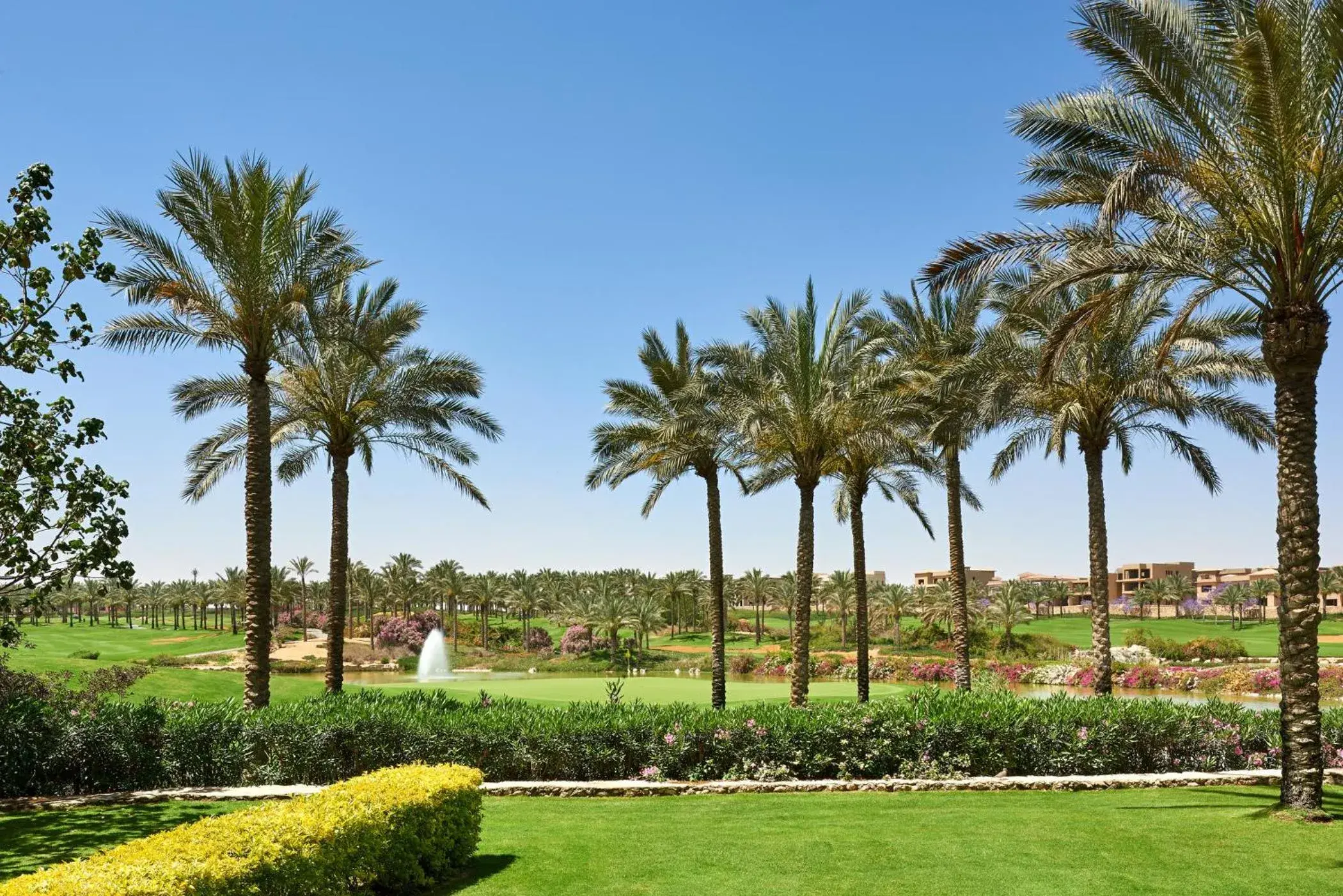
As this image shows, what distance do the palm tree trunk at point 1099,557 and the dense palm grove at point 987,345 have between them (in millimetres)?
63

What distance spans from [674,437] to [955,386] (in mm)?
7124

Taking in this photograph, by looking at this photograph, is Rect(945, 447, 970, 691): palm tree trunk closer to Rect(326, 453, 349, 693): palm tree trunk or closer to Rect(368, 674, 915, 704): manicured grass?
Rect(368, 674, 915, 704): manicured grass

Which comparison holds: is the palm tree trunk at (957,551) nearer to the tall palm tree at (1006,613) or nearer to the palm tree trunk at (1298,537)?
the palm tree trunk at (1298,537)

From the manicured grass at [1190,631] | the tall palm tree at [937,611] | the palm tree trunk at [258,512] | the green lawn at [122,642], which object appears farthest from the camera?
the tall palm tree at [937,611]

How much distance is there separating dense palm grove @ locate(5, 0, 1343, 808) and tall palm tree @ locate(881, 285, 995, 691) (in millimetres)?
80

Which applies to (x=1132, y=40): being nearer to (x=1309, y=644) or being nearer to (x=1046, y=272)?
(x=1046, y=272)

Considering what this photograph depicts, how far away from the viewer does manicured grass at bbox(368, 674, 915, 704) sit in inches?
1305

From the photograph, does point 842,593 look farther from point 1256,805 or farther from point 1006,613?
point 1256,805

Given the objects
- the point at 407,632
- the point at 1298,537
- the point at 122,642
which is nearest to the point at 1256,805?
the point at 1298,537

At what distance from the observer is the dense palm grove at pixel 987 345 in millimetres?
11258

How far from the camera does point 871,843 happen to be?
33.2 ft

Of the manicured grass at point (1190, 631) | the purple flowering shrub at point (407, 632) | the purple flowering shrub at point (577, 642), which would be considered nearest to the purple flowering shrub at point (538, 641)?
the purple flowering shrub at point (577, 642)

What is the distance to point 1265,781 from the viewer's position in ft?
44.9

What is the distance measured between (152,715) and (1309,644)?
15.4 metres
